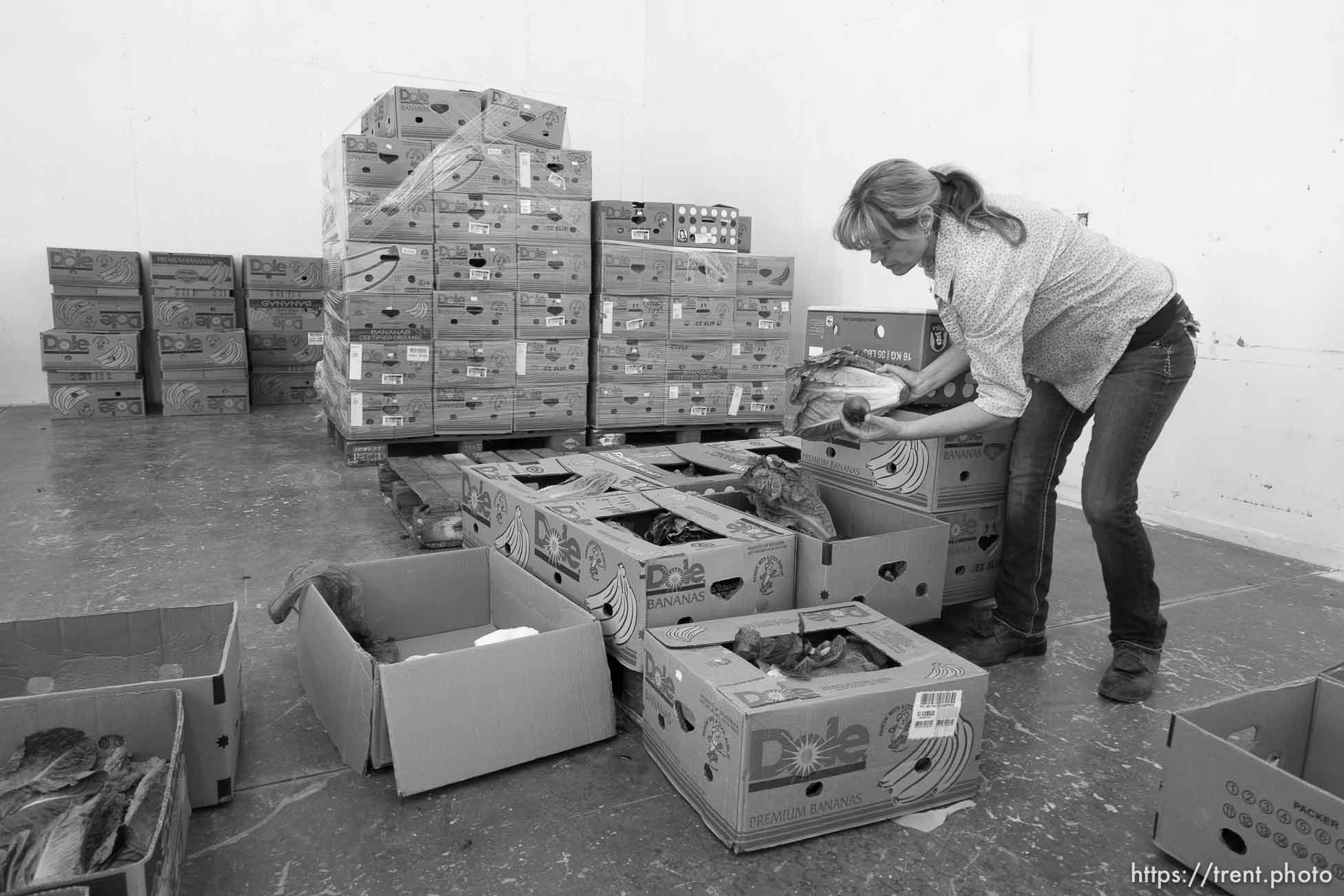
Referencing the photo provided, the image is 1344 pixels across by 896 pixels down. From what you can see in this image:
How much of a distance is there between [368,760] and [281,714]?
1.43ft

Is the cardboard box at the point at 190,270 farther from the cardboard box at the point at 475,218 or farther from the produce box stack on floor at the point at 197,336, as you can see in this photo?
the cardboard box at the point at 475,218

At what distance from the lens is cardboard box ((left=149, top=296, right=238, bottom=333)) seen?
7.18 metres

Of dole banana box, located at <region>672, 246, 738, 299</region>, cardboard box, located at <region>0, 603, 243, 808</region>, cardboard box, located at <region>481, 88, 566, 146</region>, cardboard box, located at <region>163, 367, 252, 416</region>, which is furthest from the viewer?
cardboard box, located at <region>163, 367, 252, 416</region>

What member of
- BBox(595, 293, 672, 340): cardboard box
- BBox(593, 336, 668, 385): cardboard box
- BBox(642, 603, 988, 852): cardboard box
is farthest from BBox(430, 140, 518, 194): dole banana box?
BBox(642, 603, 988, 852): cardboard box

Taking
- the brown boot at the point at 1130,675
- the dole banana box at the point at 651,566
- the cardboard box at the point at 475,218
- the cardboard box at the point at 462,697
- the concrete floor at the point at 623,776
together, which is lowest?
the concrete floor at the point at 623,776

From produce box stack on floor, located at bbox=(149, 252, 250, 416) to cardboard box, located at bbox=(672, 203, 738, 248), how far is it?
3.76 metres

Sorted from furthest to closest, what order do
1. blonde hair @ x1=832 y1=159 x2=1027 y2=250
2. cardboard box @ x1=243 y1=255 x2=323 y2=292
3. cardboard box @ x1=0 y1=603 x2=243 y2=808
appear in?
cardboard box @ x1=243 y1=255 x2=323 y2=292
blonde hair @ x1=832 y1=159 x2=1027 y2=250
cardboard box @ x1=0 y1=603 x2=243 y2=808

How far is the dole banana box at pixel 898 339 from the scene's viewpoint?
2.64m

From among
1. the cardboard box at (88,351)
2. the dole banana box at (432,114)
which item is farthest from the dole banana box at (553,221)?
the cardboard box at (88,351)

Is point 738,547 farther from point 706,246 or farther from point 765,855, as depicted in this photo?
point 706,246

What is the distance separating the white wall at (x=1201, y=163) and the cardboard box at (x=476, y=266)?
237cm

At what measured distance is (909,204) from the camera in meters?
2.07

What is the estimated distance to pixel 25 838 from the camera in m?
1.42

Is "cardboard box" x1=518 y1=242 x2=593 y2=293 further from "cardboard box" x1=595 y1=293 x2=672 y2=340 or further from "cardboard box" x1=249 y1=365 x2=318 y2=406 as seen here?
"cardboard box" x1=249 y1=365 x2=318 y2=406
